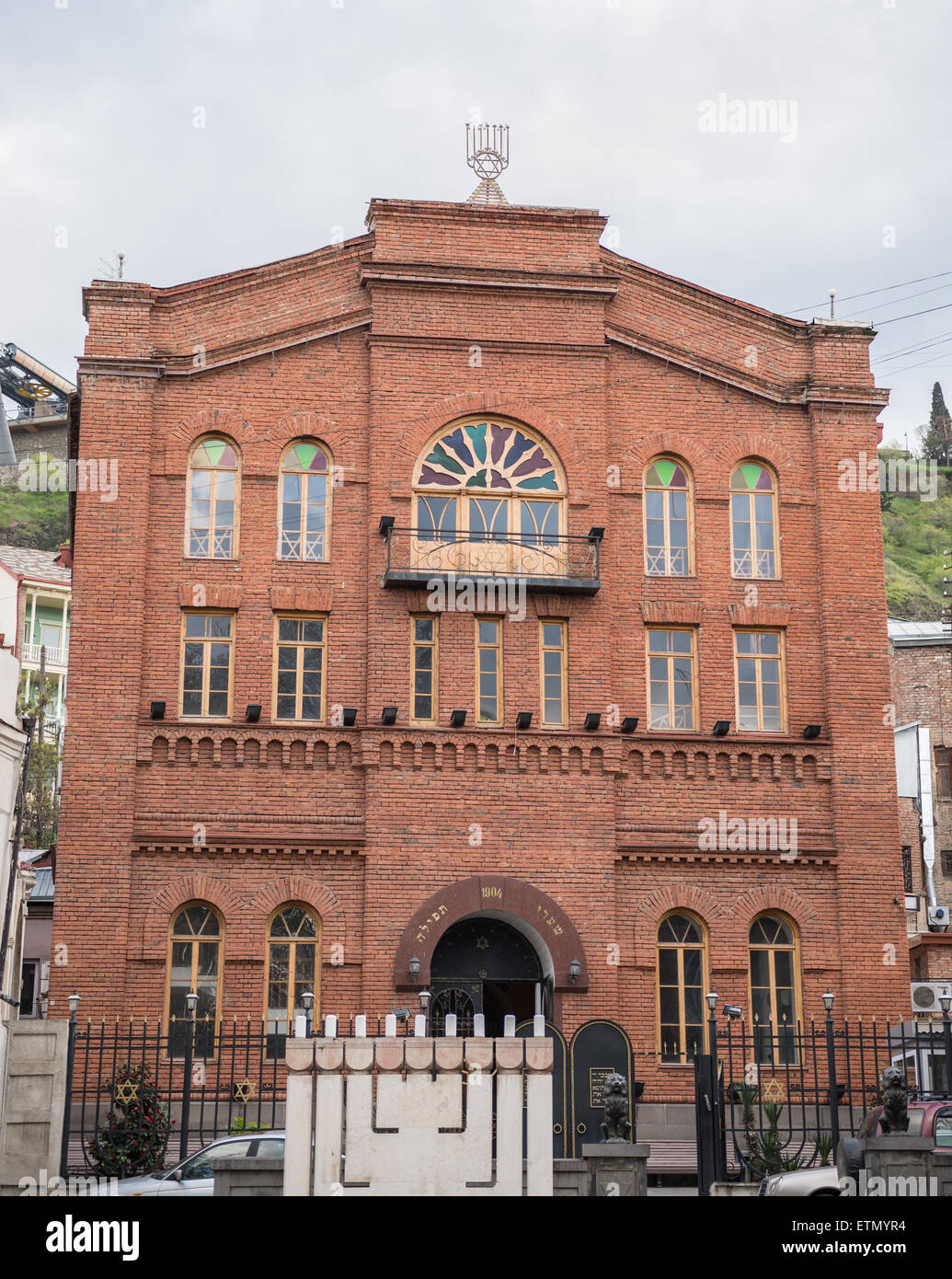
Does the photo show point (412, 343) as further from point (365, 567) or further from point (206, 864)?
point (206, 864)

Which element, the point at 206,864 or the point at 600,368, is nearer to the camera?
the point at 206,864

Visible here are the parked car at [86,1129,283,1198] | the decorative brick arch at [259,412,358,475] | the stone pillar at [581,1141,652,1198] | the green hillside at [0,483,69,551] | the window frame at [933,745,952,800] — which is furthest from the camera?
the green hillside at [0,483,69,551]

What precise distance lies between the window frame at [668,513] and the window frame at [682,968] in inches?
228

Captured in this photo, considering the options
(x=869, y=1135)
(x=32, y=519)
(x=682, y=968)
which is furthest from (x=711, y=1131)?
(x=32, y=519)

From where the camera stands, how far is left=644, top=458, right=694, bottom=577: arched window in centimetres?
2753

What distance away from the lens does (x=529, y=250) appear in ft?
91.4

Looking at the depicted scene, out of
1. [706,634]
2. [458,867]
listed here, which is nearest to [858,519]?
[706,634]

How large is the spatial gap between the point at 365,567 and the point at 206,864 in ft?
18.1

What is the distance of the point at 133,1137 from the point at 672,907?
985 cm

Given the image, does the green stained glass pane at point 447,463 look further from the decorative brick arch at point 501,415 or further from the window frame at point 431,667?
the window frame at point 431,667

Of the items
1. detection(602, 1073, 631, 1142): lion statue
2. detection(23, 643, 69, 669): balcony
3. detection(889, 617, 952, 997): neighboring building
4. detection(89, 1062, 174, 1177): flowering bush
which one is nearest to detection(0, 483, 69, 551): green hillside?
detection(23, 643, 69, 669): balcony

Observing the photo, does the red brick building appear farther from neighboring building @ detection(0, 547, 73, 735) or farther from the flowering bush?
neighboring building @ detection(0, 547, 73, 735)

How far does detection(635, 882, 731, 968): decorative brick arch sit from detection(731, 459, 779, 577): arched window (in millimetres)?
5638

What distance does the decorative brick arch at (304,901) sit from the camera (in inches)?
983
